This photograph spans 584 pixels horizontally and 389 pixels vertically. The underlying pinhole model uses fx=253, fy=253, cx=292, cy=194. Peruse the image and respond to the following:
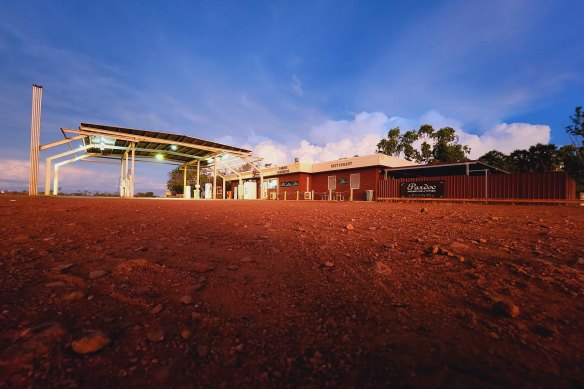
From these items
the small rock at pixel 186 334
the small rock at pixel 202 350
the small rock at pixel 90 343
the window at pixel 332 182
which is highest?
the window at pixel 332 182

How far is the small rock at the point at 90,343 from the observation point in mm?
1340

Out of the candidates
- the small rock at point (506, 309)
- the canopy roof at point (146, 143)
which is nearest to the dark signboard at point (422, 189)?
the canopy roof at point (146, 143)

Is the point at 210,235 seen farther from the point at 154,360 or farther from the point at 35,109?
the point at 35,109

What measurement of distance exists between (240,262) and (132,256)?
47.8 inches

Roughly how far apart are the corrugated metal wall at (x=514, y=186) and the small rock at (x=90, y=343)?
1947 cm

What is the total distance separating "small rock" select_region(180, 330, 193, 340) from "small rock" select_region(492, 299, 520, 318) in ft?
6.88

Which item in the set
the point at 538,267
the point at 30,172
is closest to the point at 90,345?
the point at 538,267

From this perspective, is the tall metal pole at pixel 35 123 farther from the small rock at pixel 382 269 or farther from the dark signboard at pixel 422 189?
the dark signboard at pixel 422 189

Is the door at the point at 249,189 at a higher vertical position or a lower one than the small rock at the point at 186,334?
higher

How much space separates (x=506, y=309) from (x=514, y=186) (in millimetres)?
17798

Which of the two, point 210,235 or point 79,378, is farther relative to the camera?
point 210,235

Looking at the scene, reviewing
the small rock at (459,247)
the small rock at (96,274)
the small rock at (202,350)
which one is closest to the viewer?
the small rock at (202,350)

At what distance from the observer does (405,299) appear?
2014 mm

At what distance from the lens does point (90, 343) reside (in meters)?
1.38
